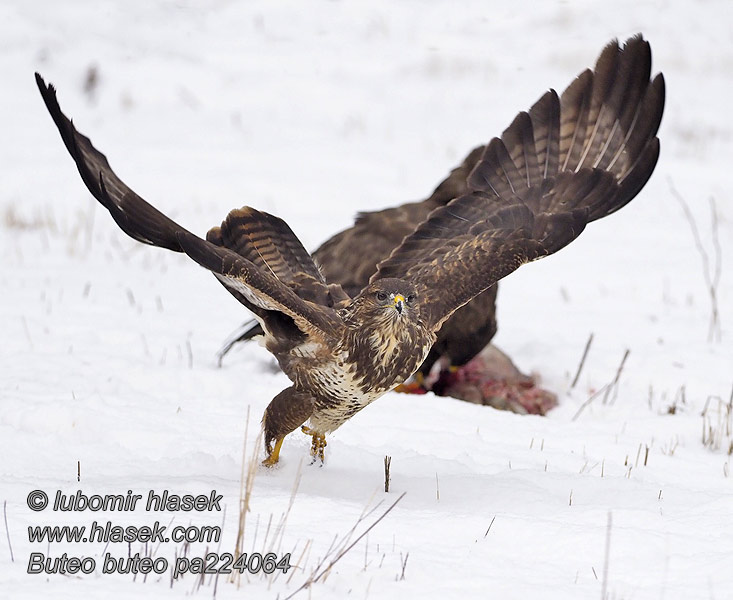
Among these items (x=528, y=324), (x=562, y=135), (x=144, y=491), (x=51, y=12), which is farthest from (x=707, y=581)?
(x=51, y=12)

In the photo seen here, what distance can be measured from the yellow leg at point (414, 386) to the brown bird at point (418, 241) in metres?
2.10

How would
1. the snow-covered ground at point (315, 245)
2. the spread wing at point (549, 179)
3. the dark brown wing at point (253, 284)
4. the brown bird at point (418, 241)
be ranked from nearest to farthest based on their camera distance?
1. the snow-covered ground at point (315, 245)
2. the dark brown wing at point (253, 284)
3. the brown bird at point (418, 241)
4. the spread wing at point (549, 179)

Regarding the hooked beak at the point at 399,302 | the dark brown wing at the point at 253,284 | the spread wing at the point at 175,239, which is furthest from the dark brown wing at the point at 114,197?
the hooked beak at the point at 399,302

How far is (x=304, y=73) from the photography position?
68.6ft

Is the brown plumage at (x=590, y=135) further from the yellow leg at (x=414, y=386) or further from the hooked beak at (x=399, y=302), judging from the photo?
the yellow leg at (x=414, y=386)

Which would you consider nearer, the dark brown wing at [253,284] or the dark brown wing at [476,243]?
the dark brown wing at [253,284]

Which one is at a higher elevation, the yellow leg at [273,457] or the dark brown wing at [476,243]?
the dark brown wing at [476,243]

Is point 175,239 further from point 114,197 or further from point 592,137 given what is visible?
point 592,137

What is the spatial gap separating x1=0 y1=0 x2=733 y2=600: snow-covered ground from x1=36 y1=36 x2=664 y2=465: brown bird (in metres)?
0.57

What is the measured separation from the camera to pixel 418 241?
563 cm

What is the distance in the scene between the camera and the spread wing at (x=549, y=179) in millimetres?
5199

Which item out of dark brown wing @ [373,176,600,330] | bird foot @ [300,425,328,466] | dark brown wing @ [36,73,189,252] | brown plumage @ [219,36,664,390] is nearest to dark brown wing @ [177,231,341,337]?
dark brown wing @ [36,73,189,252]

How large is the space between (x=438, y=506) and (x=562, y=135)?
258cm

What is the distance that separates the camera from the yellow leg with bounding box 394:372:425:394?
296 inches
